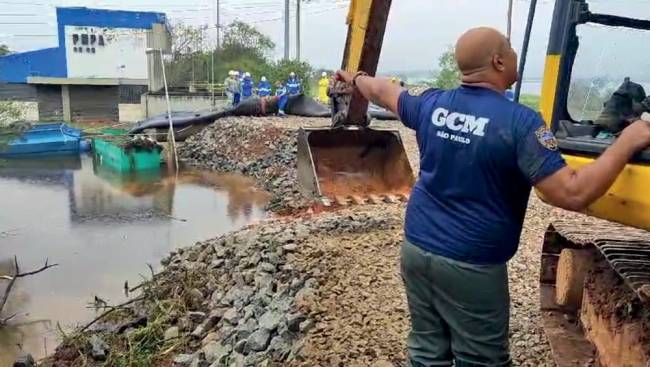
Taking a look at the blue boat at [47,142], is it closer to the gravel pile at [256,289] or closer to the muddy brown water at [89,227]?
the muddy brown water at [89,227]

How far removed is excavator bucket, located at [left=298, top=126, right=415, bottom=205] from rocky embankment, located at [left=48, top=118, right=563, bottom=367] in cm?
25

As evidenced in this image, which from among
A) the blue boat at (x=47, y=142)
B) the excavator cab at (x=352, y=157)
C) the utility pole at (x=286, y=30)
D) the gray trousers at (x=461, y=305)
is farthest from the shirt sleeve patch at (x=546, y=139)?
the utility pole at (x=286, y=30)

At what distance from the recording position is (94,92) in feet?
103

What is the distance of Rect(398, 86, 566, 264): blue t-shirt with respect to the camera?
79.1 inches

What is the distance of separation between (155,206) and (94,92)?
21.0 meters

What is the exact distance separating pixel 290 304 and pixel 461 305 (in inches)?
110

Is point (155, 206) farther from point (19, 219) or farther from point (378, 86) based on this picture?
point (378, 86)

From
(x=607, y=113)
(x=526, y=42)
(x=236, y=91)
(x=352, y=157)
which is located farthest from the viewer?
(x=236, y=91)

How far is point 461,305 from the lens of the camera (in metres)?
2.20

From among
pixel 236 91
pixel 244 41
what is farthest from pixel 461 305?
pixel 244 41

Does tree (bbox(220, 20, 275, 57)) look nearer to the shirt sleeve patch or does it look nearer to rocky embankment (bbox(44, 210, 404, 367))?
rocky embankment (bbox(44, 210, 404, 367))

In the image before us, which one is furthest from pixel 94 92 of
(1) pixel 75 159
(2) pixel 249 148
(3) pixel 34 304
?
(3) pixel 34 304

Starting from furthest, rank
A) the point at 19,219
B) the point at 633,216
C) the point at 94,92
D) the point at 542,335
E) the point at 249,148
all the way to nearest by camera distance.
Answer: the point at 94,92 → the point at 249,148 → the point at 19,219 → the point at 542,335 → the point at 633,216

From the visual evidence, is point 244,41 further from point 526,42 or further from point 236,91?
point 526,42
